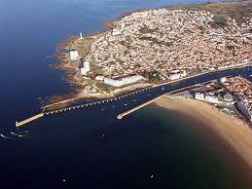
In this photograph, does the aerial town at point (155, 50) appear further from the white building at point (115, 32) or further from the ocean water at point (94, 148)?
the ocean water at point (94, 148)

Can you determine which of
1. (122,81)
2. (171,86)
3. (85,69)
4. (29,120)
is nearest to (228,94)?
(171,86)

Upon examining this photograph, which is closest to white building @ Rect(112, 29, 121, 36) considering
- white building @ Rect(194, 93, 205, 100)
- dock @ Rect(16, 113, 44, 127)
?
white building @ Rect(194, 93, 205, 100)

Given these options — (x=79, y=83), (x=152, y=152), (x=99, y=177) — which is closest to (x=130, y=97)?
(x=79, y=83)

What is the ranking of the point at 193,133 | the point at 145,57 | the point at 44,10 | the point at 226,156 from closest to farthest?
the point at 226,156, the point at 193,133, the point at 145,57, the point at 44,10

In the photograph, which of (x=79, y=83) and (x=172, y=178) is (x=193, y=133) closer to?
(x=172, y=178)

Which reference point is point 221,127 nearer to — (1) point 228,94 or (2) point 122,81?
(1) point 228,94

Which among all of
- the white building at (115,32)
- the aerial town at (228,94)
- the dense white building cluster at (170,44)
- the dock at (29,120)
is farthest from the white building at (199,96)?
the white building at (115,32)
